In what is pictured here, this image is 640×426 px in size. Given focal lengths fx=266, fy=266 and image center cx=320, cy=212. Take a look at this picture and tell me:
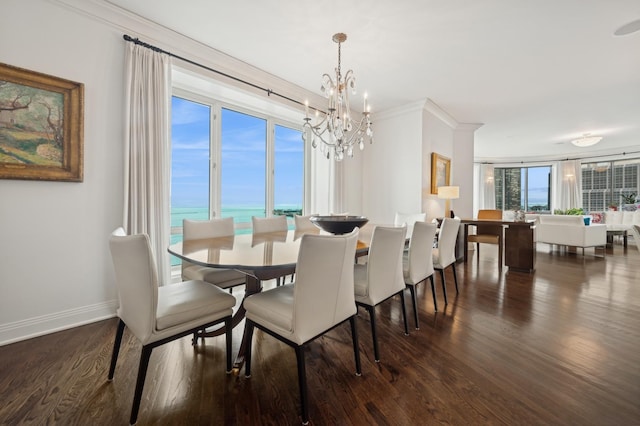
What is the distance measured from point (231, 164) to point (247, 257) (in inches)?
108

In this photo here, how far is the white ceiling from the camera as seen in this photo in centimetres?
237

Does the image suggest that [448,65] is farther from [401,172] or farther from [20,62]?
[20,62]

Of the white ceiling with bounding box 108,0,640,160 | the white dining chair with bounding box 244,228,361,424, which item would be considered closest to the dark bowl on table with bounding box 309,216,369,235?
the white dining chair with bounding box 244,228,361,424

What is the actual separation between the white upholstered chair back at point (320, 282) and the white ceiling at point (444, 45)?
85.3 inches

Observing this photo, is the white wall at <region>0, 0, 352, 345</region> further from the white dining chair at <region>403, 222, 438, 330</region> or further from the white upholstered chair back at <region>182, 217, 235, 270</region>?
the white dining chair at <region>403, 222, 438, 330</region>

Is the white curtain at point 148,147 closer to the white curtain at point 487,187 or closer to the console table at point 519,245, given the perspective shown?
the console table at point 519,245

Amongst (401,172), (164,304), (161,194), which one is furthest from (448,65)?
(164,304)

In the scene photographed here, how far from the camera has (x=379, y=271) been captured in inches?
74.4

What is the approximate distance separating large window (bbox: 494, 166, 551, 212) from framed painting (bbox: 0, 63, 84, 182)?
1179 centimetres

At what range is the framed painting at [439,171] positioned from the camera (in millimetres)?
4887

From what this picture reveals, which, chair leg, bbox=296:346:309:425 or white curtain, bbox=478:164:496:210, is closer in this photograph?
chair leg, bbox=296:346:309:425

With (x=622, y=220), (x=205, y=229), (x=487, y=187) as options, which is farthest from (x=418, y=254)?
(x=487, y=187)

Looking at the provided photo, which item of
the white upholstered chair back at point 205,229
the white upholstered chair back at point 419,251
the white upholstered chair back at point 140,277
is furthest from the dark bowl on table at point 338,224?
the white upholstered chair back at point 140,277

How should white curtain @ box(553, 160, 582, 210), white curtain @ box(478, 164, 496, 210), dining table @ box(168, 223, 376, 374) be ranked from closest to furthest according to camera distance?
dining table @ box(168, 223, 376, 374) < white curtain @ box(553, 160, 582, 210) < white curtain @ box(478, 164, 496, 210)
